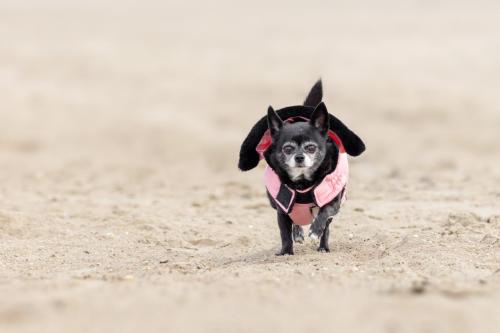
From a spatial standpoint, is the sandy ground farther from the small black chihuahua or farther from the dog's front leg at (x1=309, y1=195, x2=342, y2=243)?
the small black chihuahua

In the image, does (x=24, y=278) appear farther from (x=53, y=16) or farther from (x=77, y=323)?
(x=53, y=16)

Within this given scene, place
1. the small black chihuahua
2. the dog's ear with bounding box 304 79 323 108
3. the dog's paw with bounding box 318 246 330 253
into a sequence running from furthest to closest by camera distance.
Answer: the dog's ear with bounding box 304 79 323 108
the dog's paw with bounding box 318 246 330 253
the small black chihuahua

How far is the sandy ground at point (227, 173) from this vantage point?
4602 mm

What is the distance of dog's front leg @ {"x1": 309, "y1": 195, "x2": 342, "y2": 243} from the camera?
22.3 ft

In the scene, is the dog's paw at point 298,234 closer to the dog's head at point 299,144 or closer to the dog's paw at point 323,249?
the dog's paw at point 323,249

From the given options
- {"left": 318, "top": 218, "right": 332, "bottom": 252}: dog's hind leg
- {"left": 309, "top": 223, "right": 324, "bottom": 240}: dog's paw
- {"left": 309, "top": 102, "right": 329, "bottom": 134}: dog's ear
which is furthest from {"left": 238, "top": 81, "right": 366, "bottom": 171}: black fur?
{"left": 318, "top": 218, "right": 332, "bottom": 252}: dog's hind leg

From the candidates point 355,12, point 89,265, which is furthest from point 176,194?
point 355,12

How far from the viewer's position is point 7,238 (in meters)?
7.97

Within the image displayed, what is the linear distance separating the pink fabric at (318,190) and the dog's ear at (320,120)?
31 centimetres

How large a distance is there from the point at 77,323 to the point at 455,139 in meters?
12.4

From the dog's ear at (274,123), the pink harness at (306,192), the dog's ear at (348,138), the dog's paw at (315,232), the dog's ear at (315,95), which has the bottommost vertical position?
the dog's paw at (315,232)

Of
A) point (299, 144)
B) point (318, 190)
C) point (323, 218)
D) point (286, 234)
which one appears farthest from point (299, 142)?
point (286, 234)

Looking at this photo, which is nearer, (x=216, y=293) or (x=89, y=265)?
(x=216, y=293)

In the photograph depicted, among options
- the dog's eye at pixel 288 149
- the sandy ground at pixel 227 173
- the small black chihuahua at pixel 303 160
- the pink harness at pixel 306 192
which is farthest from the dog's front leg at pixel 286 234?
the dog's eye at pixel 288 149
